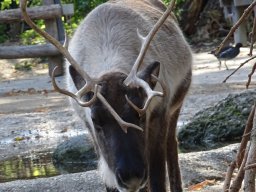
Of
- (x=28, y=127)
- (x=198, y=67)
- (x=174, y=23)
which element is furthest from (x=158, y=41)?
(x=198, y=67)

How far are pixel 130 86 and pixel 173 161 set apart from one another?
199 centimetres

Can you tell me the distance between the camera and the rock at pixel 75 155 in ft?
24.6

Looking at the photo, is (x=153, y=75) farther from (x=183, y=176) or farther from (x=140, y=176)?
(x=183, y=176)

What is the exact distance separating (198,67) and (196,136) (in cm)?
684

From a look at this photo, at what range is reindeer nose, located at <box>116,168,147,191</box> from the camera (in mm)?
3697

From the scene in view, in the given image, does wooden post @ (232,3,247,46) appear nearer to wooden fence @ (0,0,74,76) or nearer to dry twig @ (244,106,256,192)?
wooden fence @ (0,0,74,76)

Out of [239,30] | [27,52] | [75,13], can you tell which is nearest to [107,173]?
[27,52]

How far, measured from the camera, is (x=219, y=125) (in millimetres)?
7867

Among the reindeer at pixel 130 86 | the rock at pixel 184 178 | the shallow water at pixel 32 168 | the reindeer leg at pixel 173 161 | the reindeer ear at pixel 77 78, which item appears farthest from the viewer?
the shallow water at pixel 32 168

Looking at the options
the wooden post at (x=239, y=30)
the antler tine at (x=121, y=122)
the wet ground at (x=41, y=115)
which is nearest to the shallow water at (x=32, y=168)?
the wet ground at (x=41, y=115)

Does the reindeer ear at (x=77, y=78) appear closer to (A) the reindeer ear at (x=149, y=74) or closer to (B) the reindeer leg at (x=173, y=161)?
(A) the reindeer ear at (x=149, y=74)

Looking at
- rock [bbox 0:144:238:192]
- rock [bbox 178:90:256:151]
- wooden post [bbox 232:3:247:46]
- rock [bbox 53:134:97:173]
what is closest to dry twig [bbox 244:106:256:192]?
rock [bbox 0:144:238:192]

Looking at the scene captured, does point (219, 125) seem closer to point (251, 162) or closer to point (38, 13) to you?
point (251, 162)

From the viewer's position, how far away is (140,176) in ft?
12.2
